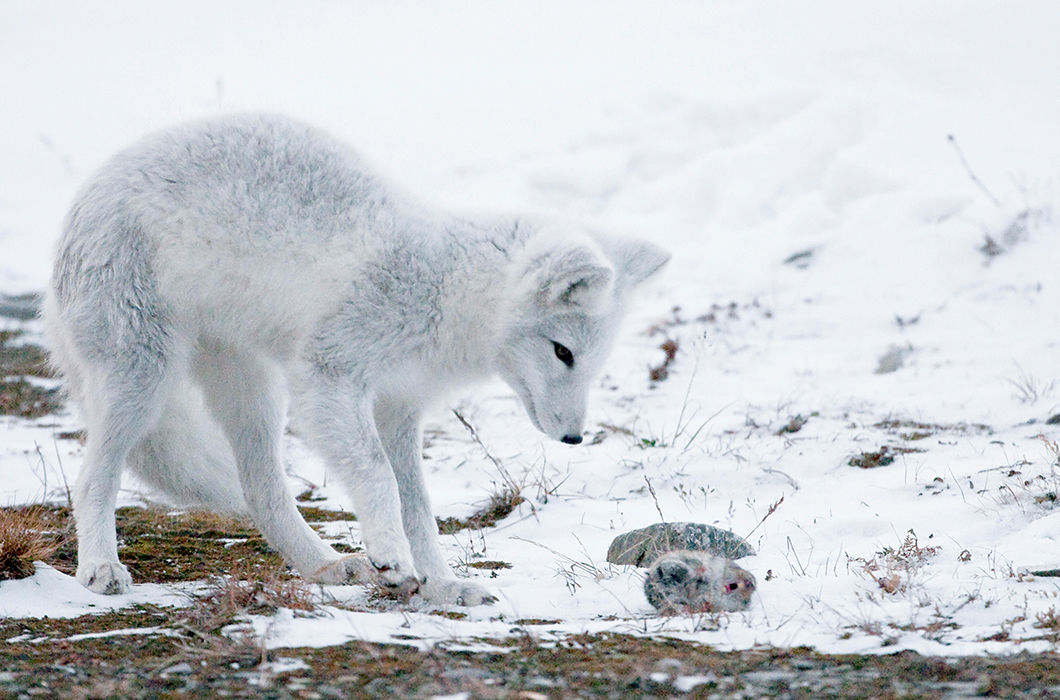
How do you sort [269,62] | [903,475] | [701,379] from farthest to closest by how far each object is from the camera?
[269,62]
[701,379]
[903,475]

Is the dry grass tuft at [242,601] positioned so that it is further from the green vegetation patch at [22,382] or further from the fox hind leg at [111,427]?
the green vegetation patch at [22,382]

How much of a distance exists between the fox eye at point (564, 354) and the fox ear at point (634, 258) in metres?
0.45

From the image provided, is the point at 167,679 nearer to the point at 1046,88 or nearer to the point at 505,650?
the point at 505,650

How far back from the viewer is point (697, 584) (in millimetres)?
3559

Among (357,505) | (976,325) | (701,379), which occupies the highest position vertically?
(976,325)

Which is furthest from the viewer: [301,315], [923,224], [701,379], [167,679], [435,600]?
[923,224]

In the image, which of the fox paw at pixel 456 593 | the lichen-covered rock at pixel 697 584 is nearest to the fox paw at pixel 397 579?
the fox paw at pixel 456 593

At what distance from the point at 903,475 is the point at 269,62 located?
51.3ft

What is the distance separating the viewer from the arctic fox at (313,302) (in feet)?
A: 13.8

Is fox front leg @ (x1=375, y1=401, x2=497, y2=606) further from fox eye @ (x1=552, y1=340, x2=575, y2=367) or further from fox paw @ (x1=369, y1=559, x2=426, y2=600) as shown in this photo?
fox eye @ (x1=552, y1=340, x2=575, y2=367)

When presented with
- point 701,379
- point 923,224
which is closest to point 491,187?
point 923,224

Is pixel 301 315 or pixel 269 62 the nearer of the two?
pixel 301 315

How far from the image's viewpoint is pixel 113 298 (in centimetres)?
436

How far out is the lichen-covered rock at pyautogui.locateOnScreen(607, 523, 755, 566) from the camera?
420 cm
